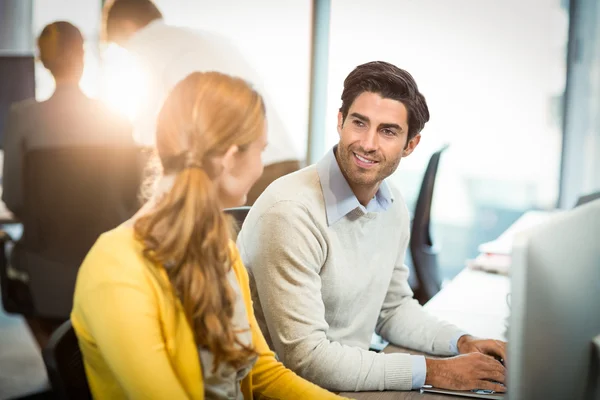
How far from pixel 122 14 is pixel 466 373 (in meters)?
1.88

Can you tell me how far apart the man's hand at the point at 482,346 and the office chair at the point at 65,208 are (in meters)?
1.57

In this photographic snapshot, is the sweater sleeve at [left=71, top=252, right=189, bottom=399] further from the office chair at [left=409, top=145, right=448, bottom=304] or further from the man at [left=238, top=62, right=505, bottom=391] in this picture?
the office chair at [left=409, top=145, right=448, bottom=304]

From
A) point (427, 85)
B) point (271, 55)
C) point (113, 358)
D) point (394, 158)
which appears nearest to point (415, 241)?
point (394, 158)

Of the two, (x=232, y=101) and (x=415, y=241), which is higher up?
(x=232, y=101)

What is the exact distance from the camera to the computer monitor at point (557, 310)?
708 millimetres

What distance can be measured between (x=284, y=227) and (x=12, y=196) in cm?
139

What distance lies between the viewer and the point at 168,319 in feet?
3.21

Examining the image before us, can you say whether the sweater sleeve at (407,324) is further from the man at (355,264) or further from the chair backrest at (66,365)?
the chair backrest at (66,365)

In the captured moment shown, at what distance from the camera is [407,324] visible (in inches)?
60.8

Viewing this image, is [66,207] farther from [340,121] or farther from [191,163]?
[191,163]

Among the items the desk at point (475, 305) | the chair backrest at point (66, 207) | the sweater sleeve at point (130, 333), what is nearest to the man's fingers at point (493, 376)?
the desk at point (475, 305)

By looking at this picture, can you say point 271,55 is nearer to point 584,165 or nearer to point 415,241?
point 415,241

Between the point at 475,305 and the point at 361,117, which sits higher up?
the point at 361,117

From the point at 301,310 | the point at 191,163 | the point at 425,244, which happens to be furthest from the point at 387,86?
the point at 425,244
